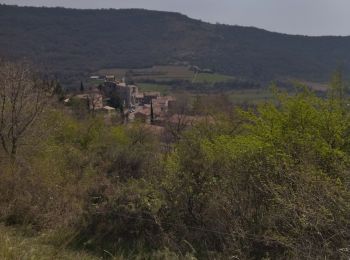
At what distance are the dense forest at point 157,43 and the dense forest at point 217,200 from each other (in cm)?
8489

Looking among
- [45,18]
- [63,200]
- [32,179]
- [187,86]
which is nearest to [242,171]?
[63,200]

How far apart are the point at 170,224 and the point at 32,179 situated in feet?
11.4

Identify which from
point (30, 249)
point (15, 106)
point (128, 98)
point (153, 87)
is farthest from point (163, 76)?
point (30, 249)

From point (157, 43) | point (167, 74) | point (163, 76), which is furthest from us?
point (157, 43)

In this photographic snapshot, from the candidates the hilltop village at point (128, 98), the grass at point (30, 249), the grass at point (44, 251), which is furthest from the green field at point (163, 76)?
the grass at point (30, 249)

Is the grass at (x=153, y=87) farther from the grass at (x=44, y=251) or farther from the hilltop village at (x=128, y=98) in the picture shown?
the grass at (x=44, y=251)

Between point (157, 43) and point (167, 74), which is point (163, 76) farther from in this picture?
point (157, 43)

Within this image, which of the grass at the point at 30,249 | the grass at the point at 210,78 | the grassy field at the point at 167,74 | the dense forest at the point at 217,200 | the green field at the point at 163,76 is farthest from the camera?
the grassy field at the point at 167,74

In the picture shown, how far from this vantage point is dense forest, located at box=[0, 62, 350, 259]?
5980mm

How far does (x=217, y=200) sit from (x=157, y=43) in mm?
123685

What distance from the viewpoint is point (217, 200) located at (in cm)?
762

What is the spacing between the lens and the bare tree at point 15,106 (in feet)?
42.6

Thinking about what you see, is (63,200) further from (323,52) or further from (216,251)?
(323,52)

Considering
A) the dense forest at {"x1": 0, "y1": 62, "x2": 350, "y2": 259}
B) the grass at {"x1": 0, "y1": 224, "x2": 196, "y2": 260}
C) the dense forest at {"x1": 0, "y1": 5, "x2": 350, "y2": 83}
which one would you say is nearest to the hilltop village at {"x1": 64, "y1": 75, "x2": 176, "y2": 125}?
the dense forest at {"x1": 0, "y1": 5, "x2": 350, "y2": 83}
